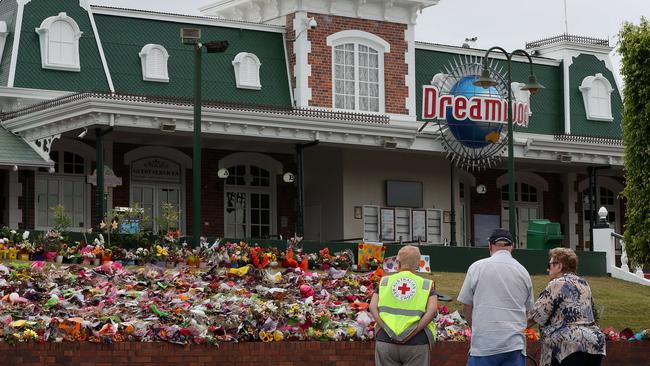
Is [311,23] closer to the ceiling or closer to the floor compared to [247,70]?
closer to the ceiling

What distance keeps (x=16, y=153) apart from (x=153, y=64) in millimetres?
4723

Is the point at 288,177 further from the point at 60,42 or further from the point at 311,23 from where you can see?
the point at 60,42

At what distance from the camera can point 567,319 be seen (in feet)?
44.0

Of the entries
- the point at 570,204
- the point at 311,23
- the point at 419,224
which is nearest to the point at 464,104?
the point at 419,224

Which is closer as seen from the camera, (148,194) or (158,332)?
(158,332)

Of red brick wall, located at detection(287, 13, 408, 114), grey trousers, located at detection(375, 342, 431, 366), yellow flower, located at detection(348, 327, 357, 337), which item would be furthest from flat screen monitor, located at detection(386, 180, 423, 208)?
grey trousers, located at detection(375, 342, 431, 366)

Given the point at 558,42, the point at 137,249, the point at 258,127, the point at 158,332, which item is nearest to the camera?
the point at 158,332

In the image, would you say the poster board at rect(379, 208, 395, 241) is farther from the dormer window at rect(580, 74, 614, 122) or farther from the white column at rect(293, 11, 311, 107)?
the dormer window at rect(580, 74, 614, 122)

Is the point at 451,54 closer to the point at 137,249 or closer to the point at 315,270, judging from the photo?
the point at 315,270

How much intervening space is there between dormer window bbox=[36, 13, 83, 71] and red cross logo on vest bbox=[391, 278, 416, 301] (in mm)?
21931

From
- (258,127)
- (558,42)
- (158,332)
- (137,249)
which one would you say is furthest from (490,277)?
(558,42)

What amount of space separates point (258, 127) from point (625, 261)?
28.8ft

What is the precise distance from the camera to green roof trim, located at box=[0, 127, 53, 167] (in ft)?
102

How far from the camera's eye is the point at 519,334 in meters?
12.8
